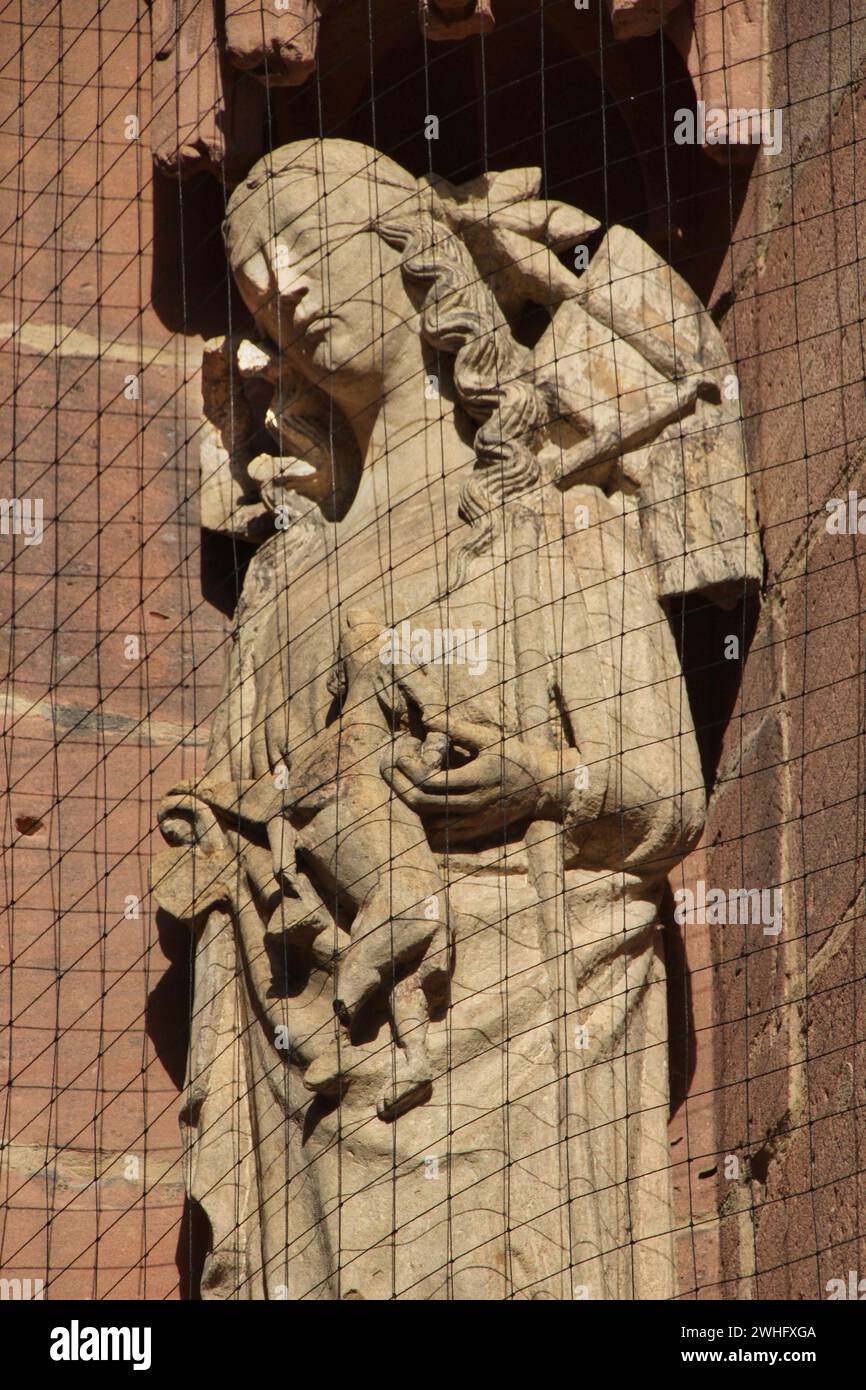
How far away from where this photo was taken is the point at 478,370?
4.04 meters

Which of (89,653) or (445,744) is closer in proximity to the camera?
(445,744)

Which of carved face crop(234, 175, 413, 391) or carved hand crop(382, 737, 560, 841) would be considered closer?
carved hand crop(382, 737, 560, 841)

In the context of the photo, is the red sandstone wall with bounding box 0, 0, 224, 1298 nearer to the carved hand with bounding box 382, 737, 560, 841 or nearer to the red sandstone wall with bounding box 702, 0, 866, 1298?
the carved hand with bounding box 382, 737, 560, 841

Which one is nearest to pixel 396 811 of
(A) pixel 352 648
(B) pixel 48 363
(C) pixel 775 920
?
(A) pixel 352 648

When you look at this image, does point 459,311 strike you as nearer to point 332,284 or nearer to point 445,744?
point 332,284

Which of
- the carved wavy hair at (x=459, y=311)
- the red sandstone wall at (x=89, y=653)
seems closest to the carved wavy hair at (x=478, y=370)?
the carved wavy hair at (x=459, y=311)

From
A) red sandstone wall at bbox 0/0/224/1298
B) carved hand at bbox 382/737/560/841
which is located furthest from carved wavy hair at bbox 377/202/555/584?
red sandstone wall at bbox 0/0/224/1298

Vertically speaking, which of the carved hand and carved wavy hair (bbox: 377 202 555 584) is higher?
carved wavy hair (bbox: 377 202 555 584)

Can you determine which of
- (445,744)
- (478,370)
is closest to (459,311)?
(478,370)

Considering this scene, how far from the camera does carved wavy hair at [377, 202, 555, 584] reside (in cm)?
394

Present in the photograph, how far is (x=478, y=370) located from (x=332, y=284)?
25 centimetres

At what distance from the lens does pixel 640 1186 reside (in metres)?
3.67

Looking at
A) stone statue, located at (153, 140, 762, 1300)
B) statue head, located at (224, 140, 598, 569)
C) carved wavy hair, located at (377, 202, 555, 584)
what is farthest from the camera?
statue head, located at (224, 140, 598, 569)
